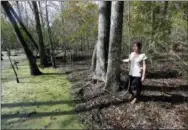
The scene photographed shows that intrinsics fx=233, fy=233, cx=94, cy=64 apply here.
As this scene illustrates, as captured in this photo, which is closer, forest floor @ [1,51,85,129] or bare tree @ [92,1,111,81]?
forest floor @ [1,51,85,129]

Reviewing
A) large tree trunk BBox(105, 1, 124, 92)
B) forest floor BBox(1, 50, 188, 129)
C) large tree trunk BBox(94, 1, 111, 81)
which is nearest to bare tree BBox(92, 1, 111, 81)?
large tree trunk BBox(94, 1, 111, 81)

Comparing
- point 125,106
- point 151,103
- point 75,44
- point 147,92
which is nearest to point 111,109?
point 125,106

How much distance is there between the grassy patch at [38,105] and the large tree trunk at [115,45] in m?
1.21

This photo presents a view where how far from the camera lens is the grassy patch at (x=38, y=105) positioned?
4945 millimetres

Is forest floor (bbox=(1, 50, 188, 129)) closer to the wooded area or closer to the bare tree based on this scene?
the wooded area

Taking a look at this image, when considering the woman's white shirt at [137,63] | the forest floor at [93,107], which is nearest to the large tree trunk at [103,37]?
the forest floor at [93,107]

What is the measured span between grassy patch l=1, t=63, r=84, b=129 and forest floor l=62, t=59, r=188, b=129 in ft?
1.22

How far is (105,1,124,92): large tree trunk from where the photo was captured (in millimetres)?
5953

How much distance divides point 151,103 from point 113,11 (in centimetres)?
250

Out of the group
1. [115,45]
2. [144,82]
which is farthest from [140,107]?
[144,82]

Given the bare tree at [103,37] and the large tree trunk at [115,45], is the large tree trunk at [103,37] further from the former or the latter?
the large tree trunk at [115,45]

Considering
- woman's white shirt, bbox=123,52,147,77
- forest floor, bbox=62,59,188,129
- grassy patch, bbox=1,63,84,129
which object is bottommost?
grassy patch, bbox=1,63,84,129

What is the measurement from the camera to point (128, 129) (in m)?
4.48

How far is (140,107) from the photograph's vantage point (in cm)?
525
